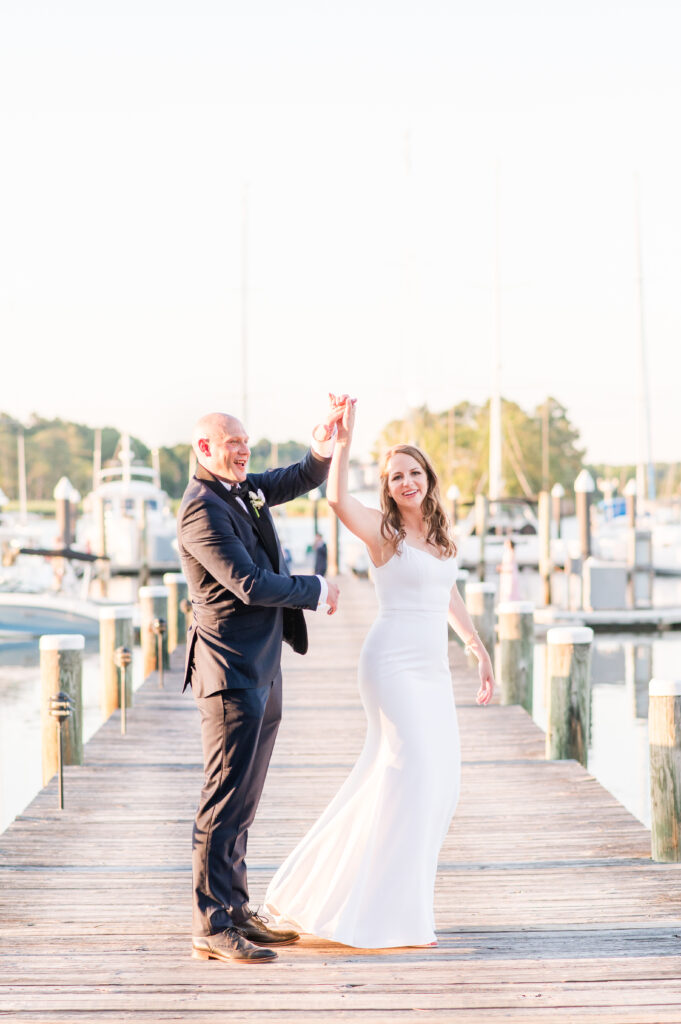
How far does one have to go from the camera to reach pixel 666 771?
18.7ft

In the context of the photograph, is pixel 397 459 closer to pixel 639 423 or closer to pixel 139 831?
pixel 139 831

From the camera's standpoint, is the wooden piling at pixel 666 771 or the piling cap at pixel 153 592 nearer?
the wooden piling at pixel 666 771

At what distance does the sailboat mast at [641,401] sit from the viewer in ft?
130

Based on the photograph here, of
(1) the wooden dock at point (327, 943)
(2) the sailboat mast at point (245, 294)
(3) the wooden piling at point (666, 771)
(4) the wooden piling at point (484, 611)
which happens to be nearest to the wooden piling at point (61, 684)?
(1) the wooden dock at point (327, 943)

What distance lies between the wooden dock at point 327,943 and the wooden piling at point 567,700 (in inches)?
8.5

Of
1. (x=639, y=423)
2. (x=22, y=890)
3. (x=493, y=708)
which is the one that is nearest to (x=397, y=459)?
(x=22, y=890)

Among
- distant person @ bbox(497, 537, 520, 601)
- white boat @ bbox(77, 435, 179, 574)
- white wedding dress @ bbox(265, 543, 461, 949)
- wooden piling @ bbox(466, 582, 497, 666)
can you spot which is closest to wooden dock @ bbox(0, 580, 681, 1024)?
white wedding dress @ bbox(265, 543, 461, 949)

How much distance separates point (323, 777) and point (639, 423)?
35.0m

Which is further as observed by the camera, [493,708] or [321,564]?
[321,564]

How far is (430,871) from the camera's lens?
14.6ft

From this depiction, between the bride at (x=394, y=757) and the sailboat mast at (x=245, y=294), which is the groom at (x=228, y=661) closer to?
the bride at (x=394, y=757)

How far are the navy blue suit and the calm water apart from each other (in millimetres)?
7172

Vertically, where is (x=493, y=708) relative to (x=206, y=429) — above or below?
below

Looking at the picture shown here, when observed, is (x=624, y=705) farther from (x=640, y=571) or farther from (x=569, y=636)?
(x=569, y=636)
